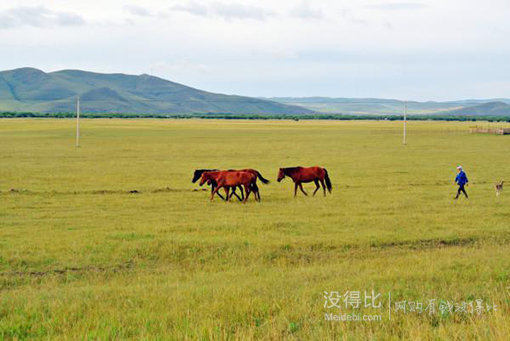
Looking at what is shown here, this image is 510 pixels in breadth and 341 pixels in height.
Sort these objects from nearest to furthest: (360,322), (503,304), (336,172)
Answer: (360,322)
(503,304)
(336,172)

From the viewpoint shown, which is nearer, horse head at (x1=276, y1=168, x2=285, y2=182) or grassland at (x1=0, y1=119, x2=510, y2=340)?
grassland at (x1=0, y1=119, x2=510, y2=340)

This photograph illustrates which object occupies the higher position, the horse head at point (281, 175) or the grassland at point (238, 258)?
the horse head at point (281, 175)

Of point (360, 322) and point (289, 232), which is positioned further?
point (289, 232)

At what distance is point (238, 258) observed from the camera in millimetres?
13016

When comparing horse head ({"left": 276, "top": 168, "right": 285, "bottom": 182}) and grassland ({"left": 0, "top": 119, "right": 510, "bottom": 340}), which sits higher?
horse head ({"left": 276, "top": 168, "right": 285, "bottom": 182})

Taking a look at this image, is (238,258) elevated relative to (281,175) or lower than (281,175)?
lower

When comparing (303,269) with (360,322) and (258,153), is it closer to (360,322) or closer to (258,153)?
(360,322)

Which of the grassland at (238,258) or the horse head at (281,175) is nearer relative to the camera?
the grassland at (238,258)

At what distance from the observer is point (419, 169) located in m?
35.8

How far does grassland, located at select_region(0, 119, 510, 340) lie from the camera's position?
769cm

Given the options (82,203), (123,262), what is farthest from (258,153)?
(123,262)

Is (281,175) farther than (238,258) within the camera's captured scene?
Yes

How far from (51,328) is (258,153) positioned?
41.6 m

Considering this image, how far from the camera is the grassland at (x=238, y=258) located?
303 inches
